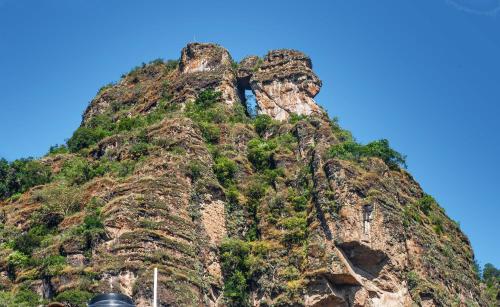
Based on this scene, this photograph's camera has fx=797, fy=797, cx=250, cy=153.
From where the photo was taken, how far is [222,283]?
139 ft

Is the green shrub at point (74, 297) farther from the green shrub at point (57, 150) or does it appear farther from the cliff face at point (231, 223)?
the green shrub at point (57, 150)

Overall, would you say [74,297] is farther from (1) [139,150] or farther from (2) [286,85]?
(2) [286,85]

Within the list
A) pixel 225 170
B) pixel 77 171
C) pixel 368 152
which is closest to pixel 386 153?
pixel 368 152

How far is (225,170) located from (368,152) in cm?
941

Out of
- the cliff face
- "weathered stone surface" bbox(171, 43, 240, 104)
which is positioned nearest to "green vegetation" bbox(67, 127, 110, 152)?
the cliff face

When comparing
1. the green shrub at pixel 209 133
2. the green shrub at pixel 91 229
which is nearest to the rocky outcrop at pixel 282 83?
the green shrub at pixel 209 133

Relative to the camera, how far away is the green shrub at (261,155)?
5388 centimetres

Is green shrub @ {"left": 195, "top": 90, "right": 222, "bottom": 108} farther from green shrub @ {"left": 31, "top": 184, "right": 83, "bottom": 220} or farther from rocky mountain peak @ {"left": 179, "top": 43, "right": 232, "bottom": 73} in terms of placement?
green shrub @ {"left": 31, "top": 184, "right": 83, "bottom": 220}

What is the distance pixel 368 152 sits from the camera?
51.8 meters

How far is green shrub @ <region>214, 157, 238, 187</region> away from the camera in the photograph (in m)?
50.2

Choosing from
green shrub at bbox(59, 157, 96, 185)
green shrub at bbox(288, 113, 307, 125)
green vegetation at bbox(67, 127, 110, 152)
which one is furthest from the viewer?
green shrub at bbox(288, 113, 307, 125)

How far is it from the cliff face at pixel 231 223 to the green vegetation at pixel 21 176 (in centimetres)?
129

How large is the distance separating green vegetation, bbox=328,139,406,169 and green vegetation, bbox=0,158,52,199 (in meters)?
19.5

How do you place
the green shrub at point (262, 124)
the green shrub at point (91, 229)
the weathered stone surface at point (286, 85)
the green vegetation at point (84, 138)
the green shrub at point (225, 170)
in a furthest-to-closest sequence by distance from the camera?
1. the weathered stone surface at point (286, 85)
2. the green shrub at point (262, 124)
3. the green vegetation at point (84, 138)
4. the green shrub at point (225, 170)
5. the green shrub at point (91, 229)
